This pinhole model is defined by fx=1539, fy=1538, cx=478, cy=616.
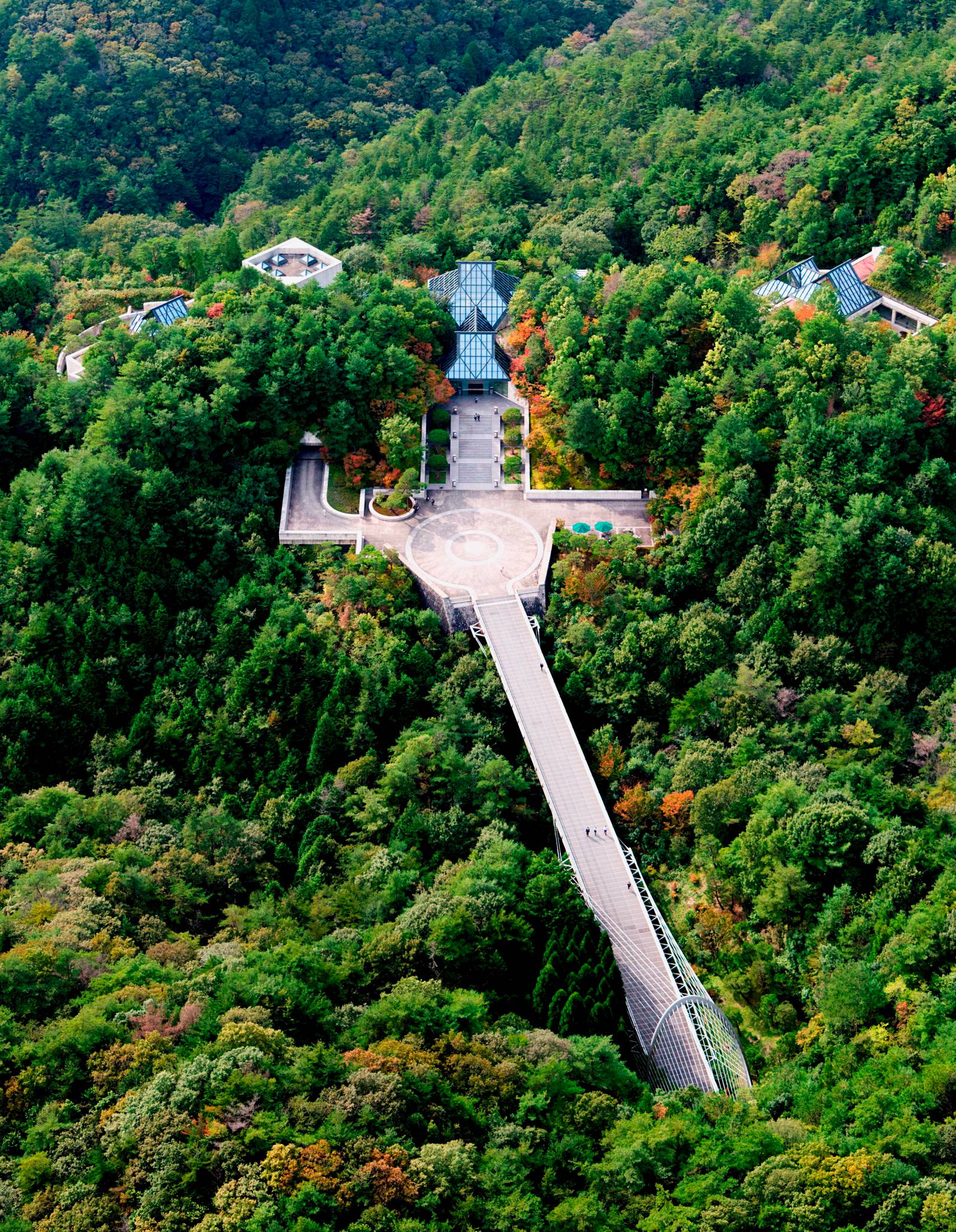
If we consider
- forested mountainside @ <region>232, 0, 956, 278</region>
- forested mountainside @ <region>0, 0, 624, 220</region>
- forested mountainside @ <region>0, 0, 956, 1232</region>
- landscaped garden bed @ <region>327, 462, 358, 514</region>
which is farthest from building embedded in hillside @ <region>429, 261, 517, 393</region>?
forested mountainside @ <region>0, 0, 624, 220</region>

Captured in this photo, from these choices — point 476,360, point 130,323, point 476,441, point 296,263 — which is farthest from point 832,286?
point 130,323

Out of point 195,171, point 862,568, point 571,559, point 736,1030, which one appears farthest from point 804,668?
point 195,171

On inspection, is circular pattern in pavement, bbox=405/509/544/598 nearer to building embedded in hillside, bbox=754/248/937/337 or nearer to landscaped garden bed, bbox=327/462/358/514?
landscaped garden bed, bbox=327/462/358/514

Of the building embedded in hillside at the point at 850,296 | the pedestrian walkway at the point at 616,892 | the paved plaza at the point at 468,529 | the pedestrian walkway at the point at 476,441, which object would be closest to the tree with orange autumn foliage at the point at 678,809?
the pedestrian walkway at the point at 616,892

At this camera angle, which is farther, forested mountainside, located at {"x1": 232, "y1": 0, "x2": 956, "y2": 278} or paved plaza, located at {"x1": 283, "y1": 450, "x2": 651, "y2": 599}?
forested mountainside, located at {"x1": 232, "y1": 0, "x2": 956, "y2": 278}

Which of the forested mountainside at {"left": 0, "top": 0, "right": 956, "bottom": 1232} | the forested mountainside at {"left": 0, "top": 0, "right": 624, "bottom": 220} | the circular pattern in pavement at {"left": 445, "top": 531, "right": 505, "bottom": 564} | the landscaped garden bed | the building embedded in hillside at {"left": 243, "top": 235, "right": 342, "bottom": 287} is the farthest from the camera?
the forested mountainside at {"left": 0, "top": 0, "right": 624, "bottom": 220}

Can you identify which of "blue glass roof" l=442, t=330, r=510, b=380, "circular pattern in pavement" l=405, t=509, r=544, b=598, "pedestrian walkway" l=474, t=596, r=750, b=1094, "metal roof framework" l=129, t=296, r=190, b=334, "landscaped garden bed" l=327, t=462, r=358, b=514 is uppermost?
"metal roof framework" l=129, t=296, r=190, b=334

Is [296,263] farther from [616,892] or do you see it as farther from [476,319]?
[616,892]
